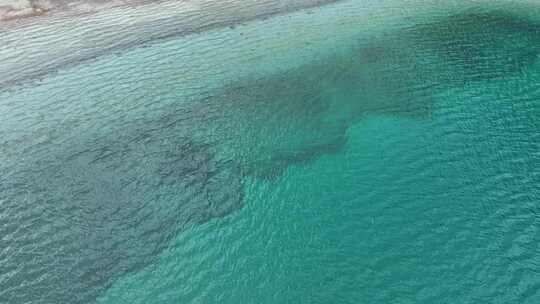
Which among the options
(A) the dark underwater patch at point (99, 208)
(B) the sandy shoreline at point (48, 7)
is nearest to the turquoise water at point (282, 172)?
(A) the dark underwater patch at point (99, 208)

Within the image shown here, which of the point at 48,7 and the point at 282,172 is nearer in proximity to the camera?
the point at 282,172

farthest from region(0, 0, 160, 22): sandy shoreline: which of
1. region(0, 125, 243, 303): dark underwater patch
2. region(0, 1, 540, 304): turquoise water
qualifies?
region(0, 125, 243, 303): dark underwater patch

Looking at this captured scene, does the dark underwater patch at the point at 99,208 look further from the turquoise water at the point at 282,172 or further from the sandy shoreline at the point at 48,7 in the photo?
the sandy shoreline at the point at 48,7

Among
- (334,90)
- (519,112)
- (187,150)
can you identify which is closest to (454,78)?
(519,112)

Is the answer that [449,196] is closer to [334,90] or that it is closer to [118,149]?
[334,90]

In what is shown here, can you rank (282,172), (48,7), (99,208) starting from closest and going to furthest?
(99,208)
(282,172)
(48,7)

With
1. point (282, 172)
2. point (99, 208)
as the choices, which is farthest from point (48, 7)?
point (282, 172)

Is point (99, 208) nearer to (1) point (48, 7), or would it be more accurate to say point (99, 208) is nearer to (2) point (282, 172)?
(2) point (282, 172)

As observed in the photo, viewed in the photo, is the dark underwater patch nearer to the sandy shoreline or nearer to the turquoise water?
the turquoise water
